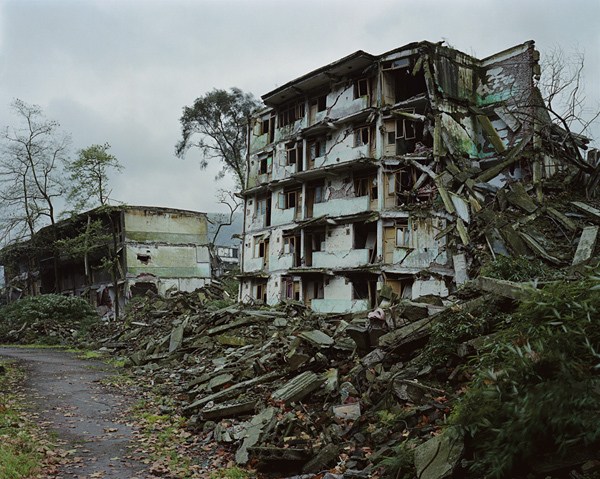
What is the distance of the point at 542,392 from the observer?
4.09m

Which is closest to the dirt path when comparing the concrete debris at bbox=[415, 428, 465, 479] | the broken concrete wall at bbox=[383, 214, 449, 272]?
the concrete debris at bbox=[415, 428, 465, 479]

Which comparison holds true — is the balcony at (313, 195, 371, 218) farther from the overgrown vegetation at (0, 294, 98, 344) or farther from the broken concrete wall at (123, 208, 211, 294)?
the overgrown vegetation at (0, 294, 98, 344)

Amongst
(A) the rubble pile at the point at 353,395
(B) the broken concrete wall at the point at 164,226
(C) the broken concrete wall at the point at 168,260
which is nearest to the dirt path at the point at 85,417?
(A) the rubble pile at the point at 353,395

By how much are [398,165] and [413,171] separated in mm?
866

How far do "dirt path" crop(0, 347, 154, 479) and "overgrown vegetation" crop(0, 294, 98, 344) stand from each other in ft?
42.0

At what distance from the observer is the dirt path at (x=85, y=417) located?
746cm

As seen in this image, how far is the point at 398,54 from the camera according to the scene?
2522 cm

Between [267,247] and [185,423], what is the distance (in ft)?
73.2

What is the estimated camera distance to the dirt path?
7461 millimetres

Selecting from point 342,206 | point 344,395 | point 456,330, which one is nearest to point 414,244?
point 342,206

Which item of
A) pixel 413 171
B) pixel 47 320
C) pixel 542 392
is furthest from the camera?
pixel 47 320

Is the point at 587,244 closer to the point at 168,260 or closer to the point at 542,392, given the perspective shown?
the point at 542,392

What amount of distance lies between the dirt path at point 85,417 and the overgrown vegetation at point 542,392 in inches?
207

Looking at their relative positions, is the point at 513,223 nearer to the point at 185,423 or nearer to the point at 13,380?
the point at 185,423
